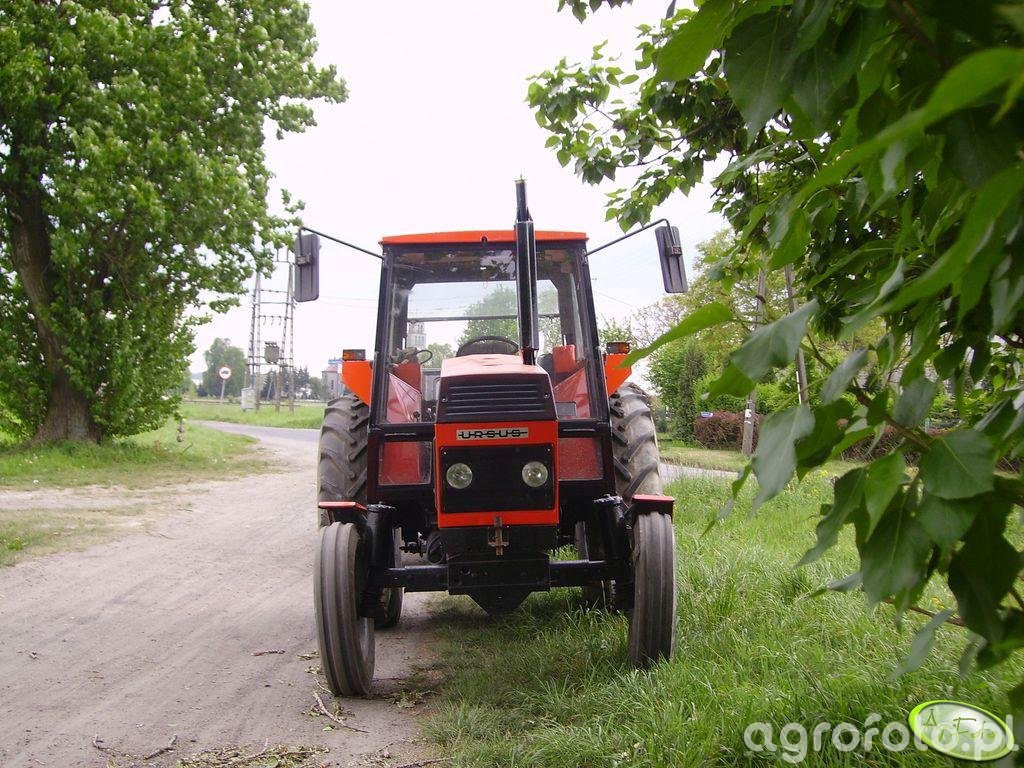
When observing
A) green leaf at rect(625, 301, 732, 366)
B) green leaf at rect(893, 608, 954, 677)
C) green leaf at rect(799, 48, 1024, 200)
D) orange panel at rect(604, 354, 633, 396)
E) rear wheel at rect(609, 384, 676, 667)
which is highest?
orange panel at rect(604, 354, 633, 396)

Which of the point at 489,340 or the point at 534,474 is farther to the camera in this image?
the point at 489,340

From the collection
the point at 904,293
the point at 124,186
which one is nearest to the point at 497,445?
the point at 904,293

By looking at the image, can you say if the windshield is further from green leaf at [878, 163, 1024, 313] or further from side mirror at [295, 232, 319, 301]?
green leaf at [878, 163, 1024, 313]

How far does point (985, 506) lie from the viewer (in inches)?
34.2

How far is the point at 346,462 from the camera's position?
545 centimetres

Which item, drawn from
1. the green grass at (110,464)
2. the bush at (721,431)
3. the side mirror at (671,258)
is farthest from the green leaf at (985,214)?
the bush at (721,431)

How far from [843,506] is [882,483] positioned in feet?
0.25

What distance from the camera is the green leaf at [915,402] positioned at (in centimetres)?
95

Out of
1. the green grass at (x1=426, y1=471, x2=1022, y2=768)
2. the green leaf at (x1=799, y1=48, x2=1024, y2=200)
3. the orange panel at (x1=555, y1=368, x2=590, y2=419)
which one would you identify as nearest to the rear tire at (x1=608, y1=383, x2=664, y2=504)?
the orange panel at (x1=555, y1=368, x2=590, y2=419)

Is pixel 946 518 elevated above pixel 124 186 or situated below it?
below

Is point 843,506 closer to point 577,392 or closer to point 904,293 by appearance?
point 904,293

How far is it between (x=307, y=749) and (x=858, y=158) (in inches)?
141

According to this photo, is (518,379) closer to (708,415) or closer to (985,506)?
(985,506)

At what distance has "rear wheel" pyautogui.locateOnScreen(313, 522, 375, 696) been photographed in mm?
4164
